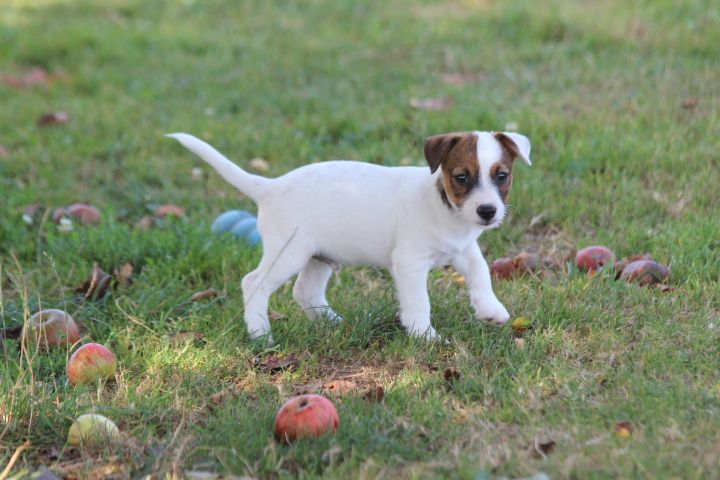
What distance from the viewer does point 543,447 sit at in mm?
3354

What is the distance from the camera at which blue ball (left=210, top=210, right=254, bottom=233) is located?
5.87 metres

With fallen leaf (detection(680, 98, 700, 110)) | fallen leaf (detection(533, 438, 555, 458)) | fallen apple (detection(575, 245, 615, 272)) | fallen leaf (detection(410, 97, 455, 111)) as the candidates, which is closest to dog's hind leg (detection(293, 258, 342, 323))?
fallen apple (detection(575, 245, 615, 272))

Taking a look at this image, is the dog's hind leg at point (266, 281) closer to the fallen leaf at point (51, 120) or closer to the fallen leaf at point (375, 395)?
the fallen leaf at point (375, 395)

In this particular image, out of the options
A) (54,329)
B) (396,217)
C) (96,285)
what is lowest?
(96,285)

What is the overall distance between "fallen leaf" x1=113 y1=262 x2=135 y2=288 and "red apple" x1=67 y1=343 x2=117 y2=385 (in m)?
1.09

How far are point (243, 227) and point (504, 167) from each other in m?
2.11

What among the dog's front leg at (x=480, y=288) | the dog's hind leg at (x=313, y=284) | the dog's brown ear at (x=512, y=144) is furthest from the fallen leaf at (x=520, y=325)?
the dog's hind leg at (x=313, y=284)

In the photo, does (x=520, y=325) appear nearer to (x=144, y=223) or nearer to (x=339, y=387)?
(x=339, y=387)

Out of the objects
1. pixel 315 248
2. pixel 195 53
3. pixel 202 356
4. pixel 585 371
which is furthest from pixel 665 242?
pixel 195 53

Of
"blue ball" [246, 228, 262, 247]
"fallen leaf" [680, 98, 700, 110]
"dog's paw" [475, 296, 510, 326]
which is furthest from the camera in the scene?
"fallen leaf" [680, 98, 700, 110]

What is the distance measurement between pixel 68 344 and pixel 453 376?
5.67 feet

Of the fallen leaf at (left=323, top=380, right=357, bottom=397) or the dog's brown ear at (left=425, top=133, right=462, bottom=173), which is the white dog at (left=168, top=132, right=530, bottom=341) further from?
the fallen leaf at (left=323, top=380, right=357, bottom=397)

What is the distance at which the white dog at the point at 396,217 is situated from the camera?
13.4 feet

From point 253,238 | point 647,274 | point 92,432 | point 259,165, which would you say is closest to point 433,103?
point 259,165
